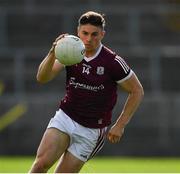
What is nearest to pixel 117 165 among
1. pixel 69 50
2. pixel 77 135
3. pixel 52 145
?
pixel 77 135

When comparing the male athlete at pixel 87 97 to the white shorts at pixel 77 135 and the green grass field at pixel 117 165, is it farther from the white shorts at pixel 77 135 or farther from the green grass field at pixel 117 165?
the green grass field at pixel 117 165

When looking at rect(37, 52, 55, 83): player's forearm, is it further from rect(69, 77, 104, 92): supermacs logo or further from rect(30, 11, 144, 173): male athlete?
rect(69, 77, 104, 92): supermacs logo

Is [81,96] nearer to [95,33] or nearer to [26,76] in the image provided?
[95,33]

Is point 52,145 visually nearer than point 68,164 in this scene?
Yes

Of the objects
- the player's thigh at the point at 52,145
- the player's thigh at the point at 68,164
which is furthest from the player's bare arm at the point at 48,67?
the player's thigh at the point at 68,164

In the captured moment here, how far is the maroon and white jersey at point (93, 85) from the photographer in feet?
33.0

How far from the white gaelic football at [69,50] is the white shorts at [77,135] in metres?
0.68

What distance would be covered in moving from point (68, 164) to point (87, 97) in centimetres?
72

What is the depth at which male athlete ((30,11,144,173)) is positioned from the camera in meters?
9.99

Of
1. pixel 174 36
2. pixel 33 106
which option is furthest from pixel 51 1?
pixel 33 106

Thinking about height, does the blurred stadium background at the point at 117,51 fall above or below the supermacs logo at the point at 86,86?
below

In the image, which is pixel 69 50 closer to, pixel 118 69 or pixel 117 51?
pixel 118 69

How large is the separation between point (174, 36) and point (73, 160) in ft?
41.3

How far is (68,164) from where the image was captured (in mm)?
9977
